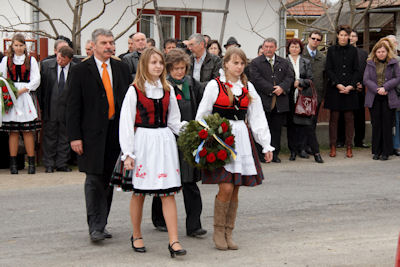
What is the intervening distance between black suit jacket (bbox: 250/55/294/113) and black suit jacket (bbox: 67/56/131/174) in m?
5.87

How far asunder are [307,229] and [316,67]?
21.5ft

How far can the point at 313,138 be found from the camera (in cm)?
1360

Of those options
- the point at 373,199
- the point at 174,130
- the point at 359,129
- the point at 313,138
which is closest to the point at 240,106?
the point at 174,130

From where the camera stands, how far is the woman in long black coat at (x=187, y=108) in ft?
25.5

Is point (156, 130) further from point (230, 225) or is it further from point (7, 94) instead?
point (7, 94)

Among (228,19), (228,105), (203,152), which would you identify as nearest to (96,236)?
(203,152)

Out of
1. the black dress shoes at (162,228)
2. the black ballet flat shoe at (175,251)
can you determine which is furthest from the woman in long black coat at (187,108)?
the black ballet flat shoe at (175,251)

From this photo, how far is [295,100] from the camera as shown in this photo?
44.9ft

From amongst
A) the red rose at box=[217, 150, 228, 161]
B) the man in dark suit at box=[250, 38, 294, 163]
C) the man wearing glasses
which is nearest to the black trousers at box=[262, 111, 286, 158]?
the man in dark suit at box=[250, 38, 294, 163]

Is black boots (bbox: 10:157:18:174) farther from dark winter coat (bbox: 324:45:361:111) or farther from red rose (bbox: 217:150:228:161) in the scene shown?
red rose (bbox: 217:150:228:161)

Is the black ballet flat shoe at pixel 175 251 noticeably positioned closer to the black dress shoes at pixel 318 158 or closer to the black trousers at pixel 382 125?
the black dress shoes at pixel 318 158

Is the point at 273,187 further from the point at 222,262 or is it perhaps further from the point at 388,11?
the point at 388,11

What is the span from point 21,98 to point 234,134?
18.6 ft

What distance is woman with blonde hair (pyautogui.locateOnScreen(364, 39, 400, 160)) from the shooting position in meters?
13.8
